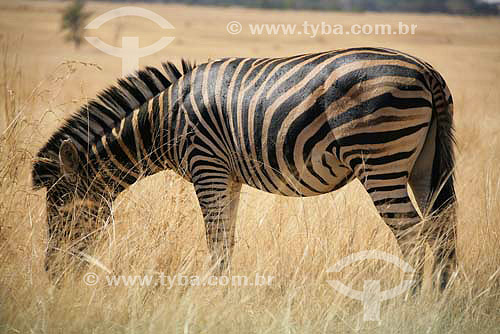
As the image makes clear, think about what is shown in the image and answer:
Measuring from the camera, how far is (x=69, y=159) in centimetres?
471

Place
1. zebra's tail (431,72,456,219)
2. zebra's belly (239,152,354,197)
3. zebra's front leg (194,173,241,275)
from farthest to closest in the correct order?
zebra's front leg (194,173,241,275) → zebra's belly (239,152,354,197) → zebra's tail (431,72,456,219)

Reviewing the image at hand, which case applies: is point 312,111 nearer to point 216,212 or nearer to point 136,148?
point 216,212

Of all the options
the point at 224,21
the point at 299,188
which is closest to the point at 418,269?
the point at 299,188

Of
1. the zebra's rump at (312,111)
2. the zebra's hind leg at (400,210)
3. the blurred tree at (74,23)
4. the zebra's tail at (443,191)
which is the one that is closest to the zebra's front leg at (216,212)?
the zebra's rump at (312,111)

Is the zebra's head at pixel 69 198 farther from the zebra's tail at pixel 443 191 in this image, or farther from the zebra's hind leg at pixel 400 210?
the zebra's tail at pixel 443 191

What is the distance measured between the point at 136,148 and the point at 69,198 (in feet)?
2.35

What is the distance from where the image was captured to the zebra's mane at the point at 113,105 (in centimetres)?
495

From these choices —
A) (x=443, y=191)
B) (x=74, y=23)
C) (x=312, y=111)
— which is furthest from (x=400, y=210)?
(x=74, y=23)

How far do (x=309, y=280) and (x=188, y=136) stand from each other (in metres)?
1.54

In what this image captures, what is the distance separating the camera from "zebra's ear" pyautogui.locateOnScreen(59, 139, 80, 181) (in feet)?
15.1

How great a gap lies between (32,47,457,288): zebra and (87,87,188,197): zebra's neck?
0.01 meters

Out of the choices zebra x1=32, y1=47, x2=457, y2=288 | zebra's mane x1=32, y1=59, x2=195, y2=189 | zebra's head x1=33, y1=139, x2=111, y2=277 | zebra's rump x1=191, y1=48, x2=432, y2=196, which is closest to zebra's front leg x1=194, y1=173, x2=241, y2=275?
zebra x1=32, y1=47, x2=457, y2=288

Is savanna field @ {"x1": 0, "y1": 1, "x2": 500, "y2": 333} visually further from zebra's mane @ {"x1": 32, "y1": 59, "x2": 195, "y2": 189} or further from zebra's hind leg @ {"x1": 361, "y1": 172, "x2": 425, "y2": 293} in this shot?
zebra's hind leg @ {"x1": 361, "y1": 172, "x2": 425, "y2": 293}

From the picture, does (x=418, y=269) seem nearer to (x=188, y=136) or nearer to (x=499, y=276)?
(x=499, y=276)
